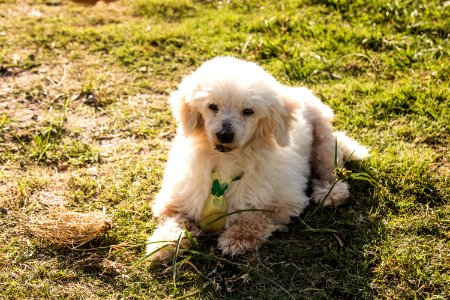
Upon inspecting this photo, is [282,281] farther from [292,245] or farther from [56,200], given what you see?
[56,200]

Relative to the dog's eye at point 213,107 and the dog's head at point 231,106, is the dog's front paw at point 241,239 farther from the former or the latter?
the dog's eye at point 213,107

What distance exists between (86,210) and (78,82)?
228cm

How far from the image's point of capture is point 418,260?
12.8ft

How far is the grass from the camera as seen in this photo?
380 centimetres

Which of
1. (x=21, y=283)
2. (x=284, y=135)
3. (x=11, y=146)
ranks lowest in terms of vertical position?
(x=21, y=283)

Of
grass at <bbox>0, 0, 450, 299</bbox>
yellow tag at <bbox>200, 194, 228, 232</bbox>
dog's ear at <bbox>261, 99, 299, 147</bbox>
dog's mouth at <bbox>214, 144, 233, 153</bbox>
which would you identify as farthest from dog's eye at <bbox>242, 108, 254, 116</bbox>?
grass at <bbox>0, 0, 450, 299</bbox>

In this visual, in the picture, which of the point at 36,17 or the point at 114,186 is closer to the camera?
the point at 114,186

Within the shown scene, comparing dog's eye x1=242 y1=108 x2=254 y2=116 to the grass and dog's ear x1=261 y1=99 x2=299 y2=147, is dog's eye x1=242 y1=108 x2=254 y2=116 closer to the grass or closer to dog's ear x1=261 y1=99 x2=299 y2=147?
dog's ear x1=261 y1=99 x2=299 y2=147

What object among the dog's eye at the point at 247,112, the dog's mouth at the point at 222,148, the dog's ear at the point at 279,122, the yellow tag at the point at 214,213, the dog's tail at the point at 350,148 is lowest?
the yellow tag at the point at 214,213

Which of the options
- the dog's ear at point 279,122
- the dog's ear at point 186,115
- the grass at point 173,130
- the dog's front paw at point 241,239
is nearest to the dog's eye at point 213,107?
the dog's ear at point 186,115

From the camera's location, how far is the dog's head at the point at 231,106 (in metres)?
3.82

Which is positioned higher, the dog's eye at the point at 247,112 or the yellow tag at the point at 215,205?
the dog's eye at the point at 247,112

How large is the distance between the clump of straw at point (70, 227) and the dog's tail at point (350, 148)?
6.94 feet

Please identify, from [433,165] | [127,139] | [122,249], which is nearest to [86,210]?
[122,249]
